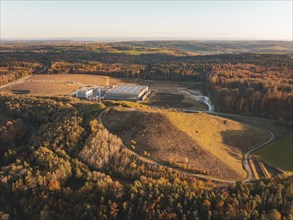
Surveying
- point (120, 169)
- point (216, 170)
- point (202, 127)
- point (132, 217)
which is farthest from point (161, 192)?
point (202, 127)

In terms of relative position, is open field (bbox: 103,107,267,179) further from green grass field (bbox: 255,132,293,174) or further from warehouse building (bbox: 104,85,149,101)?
warehouse building (bbox: 104,85,149,101)

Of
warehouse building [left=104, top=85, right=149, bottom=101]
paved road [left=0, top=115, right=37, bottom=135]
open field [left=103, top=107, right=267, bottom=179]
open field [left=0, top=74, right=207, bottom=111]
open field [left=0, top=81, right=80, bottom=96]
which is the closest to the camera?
open field [left=103, top=107, right=267, bottom=179]

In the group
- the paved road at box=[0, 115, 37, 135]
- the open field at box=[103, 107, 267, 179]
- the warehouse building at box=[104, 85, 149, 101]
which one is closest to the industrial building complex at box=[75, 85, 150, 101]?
the warehouse building at box=[104, 85, 149, 101]

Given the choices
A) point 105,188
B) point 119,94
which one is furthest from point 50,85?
point 105,188

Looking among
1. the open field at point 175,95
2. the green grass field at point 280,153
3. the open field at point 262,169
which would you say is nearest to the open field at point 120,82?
the open field at point 175,95

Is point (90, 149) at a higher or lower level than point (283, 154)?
higher

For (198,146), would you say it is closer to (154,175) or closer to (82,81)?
(154,175)
